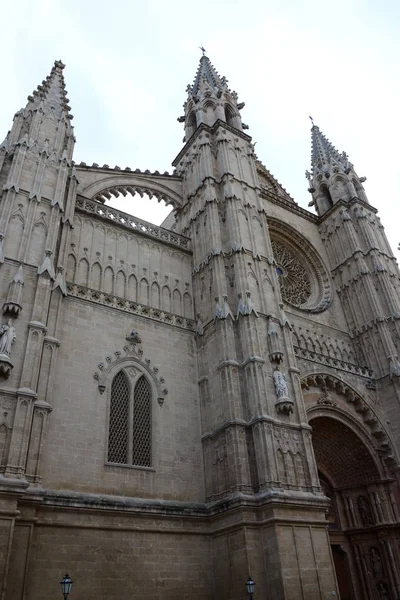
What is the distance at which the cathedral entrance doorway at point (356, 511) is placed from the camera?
730 inches

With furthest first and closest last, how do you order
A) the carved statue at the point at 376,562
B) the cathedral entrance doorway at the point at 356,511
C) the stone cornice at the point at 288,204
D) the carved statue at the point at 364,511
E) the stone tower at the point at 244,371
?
1. the stone cornice at the point at 288,204
2. the carved statue at the point at 364,511
3. the carved statue at the point at 376,562
4. the cathedral entrance doorway at the point at 356,511
5. the stone tower at the point at 244,371

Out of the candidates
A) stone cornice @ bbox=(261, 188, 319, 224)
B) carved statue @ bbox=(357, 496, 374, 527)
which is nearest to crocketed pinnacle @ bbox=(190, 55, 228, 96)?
stone cornice @ bbox=(261, 188, 319, 224)

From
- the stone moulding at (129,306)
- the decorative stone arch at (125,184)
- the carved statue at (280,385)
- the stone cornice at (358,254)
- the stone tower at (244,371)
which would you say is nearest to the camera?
the stone tower at (244,371)

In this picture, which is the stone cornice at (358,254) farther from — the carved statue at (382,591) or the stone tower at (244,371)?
the carved statue at (382,591)

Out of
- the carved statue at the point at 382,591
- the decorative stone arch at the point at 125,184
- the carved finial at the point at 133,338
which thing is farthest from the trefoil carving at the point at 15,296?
the carved statue at the point at 382,591

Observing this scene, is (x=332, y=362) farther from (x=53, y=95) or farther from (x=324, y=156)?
(x=324, y=156)

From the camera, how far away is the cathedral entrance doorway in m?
18.5

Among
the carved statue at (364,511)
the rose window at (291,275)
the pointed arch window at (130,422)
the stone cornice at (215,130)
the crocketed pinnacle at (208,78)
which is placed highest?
the crocketed pinnacle at (208,78)

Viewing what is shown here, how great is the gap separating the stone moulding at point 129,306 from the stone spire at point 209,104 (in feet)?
40.3

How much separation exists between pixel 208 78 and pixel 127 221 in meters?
15.3

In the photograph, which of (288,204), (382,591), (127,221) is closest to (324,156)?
(288,204)

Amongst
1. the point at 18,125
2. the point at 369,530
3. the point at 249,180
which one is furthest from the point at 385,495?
the point at 18,125

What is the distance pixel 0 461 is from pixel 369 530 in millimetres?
14843

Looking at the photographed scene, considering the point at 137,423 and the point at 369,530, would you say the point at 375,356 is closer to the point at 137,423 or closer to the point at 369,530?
the point at 369,530
